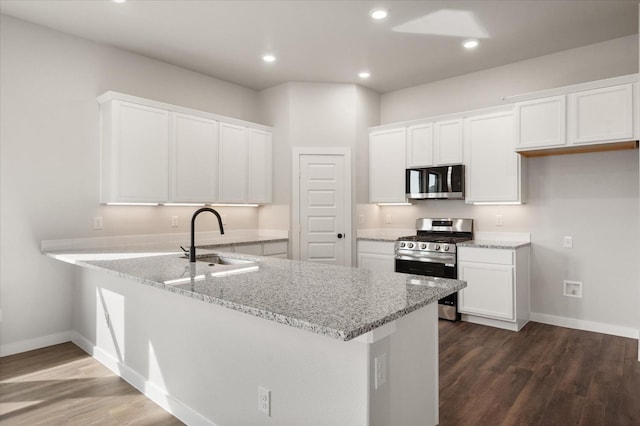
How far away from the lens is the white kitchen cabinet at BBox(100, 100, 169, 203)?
3650 millimetres

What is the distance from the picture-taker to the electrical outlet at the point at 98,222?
382cm

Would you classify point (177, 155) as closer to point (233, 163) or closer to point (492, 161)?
point (233, 163)

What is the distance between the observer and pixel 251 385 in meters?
1.82

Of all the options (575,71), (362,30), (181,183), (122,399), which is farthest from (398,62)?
(122,399)

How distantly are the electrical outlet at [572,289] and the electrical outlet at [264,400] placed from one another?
3.72 metres

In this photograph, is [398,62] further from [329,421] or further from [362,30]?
[329,421]

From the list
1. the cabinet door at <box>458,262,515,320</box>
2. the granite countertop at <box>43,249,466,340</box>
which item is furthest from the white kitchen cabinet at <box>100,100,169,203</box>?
the cabinet door at <box>458,262,515,320</box>

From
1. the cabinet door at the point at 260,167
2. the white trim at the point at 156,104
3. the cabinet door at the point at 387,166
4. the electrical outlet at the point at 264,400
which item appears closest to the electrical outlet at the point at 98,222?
Answer: the white trim at the point at 156,104

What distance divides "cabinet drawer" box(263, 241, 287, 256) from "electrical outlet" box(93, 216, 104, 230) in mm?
1754

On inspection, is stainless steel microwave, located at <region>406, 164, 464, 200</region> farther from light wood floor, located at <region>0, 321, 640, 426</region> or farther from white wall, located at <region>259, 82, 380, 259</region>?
light wood floor, located at <region>0, 321, 640, 426</region>

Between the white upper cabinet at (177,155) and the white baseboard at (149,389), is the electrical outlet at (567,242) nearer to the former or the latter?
the white upper cabinet at (177,155)

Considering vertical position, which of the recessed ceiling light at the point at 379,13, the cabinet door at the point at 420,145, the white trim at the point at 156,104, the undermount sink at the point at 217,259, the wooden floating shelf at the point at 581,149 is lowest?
the undermount sink at the point at 217,259

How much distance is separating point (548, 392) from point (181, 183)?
3.76 m

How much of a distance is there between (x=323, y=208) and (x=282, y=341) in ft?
11.4
